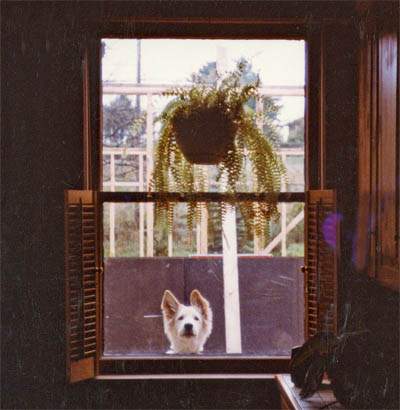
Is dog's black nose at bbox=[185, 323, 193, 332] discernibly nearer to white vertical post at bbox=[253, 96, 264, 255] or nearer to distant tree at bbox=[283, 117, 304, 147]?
white vertical post at bbox=[253, 96, 264, 255]

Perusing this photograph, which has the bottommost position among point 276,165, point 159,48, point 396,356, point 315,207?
point 396,356

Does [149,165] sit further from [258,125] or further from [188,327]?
[188,327]

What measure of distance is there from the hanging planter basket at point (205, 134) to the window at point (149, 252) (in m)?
0.46

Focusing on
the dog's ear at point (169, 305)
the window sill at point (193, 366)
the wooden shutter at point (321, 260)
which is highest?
the wooden shutter at point (321, 260)

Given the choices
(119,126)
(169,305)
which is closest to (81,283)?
(169,305)

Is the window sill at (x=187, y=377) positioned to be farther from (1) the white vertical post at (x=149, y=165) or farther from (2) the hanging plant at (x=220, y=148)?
(2) the hanging plant at (x=220, y=148)

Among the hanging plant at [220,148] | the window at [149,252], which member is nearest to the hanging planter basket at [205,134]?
the hanging plant at [220,148]

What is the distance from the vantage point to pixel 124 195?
219 centimetres

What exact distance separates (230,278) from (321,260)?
1.91 ft

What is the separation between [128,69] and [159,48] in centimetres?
20

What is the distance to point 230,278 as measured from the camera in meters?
2.45

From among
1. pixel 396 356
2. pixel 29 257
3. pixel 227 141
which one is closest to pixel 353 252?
pixel 396 356

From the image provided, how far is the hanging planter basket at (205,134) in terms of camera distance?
5.71ft

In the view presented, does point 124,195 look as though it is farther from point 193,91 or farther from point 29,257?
point 193,91
